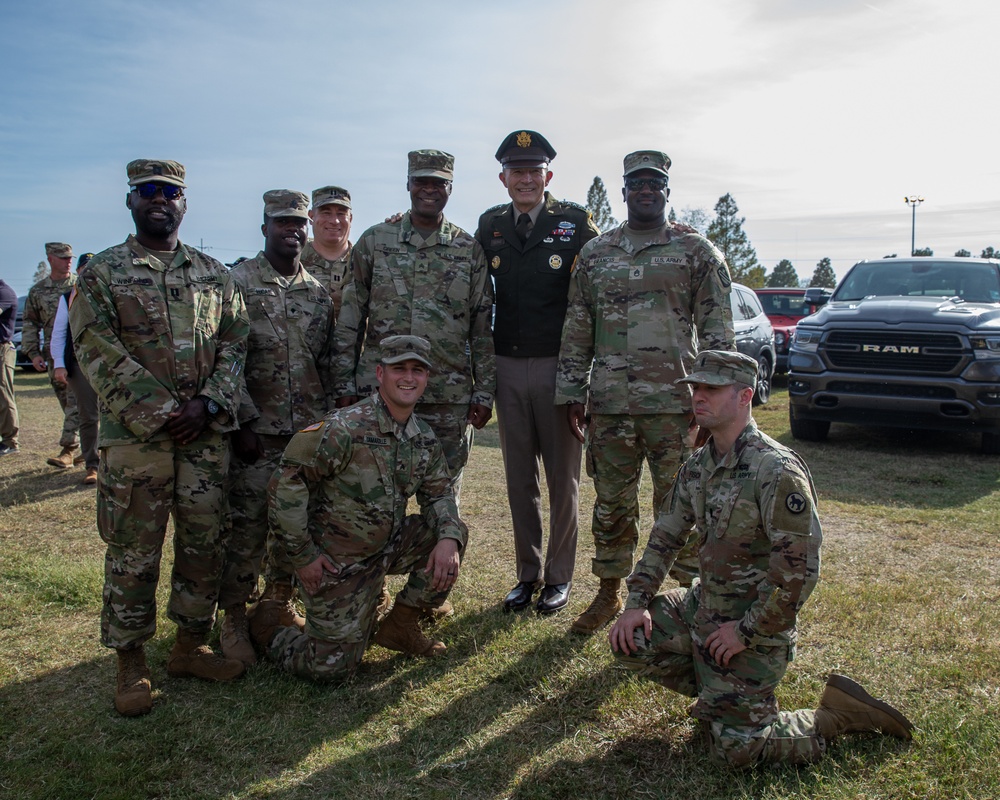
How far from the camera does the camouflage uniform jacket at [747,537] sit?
2.64m

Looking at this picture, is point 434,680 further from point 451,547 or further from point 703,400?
point 703,400

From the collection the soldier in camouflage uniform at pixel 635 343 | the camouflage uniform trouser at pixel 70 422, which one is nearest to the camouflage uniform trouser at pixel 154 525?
the soldier in camouflage uniform at pixel 635 343

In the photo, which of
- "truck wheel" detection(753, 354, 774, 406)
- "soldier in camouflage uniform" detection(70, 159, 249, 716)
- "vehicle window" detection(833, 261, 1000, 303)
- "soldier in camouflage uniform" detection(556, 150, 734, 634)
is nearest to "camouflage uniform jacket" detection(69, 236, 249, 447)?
"soldier in camouflage uniform" detection(70, 159, 249, 716)

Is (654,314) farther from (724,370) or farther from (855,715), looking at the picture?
(855,715)

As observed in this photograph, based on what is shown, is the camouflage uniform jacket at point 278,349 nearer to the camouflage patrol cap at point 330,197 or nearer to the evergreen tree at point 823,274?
the camouflage patrol cap at point 330,197

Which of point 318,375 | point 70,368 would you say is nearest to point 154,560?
point 318,375

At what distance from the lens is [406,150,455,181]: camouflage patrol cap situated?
13.4ft

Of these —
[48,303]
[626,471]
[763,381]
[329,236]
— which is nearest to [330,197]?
[329,236]

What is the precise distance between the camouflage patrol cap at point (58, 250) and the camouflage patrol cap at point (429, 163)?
627 cm

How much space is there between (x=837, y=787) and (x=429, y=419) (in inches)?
98.0

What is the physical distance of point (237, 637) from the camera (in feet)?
12.5

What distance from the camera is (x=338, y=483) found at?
359 centimetres

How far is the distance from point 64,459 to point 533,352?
A: 19.7 feet

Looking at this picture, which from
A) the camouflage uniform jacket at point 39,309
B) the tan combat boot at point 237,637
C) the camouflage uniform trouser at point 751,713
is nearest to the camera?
the camouflage uniform trouser at point 751,713
